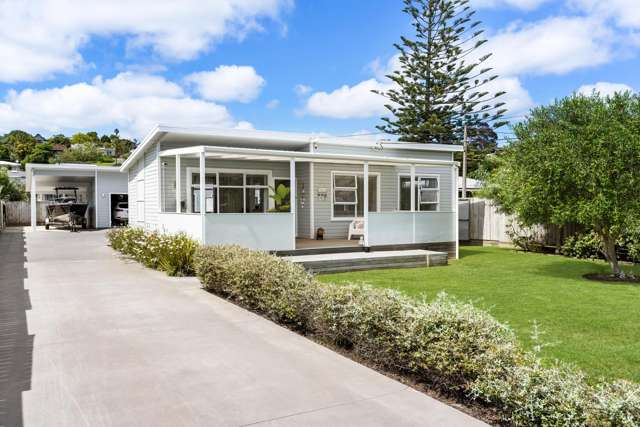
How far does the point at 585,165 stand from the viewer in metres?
9.80

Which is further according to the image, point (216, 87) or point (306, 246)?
point (216, 87)

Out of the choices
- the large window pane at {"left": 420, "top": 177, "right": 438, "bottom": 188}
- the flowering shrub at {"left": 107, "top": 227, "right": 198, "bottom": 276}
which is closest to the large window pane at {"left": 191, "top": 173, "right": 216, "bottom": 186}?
the flowering shrub at {"left": 107, "top": 227, "right": 198, "bottom": 276}

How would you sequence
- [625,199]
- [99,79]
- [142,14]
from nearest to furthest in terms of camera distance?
[625,199] < [142,14] < [99,79]

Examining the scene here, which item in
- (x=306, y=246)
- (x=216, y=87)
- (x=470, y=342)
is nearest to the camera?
(x=470, y=342)

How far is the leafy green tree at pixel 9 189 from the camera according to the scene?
2948cm

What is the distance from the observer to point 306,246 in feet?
42.5

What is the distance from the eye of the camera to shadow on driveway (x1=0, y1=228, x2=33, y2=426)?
3.75 metres

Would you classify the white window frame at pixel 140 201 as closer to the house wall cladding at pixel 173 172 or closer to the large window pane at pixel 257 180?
the house wall cladding at pixel 173 172

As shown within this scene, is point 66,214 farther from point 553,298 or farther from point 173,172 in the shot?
point 553,298

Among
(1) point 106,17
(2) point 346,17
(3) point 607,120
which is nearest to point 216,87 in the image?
(2) point 346,17

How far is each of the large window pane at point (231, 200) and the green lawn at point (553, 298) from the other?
5.09 meters

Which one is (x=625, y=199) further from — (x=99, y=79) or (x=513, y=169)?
(x=99, y=79)

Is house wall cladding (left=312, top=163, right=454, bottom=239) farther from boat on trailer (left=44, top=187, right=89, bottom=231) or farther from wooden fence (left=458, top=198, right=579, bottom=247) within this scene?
boat on trailer (left=44, top=187, right=89, bottom=231)

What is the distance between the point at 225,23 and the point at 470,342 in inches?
613
